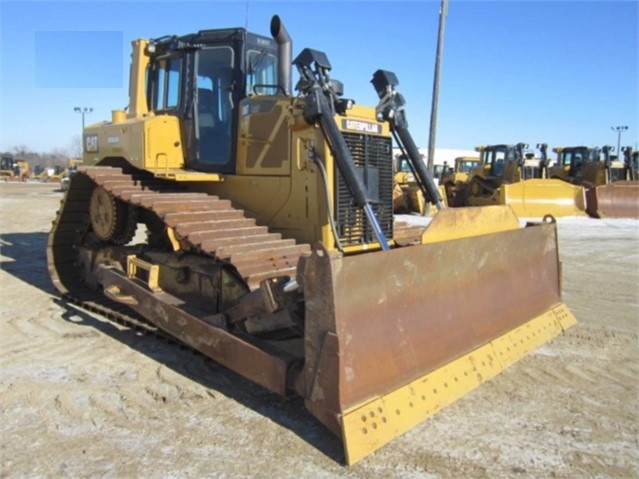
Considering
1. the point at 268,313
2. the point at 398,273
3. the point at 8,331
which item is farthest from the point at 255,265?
the point at 8,331

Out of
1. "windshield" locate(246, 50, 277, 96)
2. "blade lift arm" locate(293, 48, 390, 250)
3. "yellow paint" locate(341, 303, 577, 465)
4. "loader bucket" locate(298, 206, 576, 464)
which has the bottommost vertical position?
"yellow paint" locate(341, 303, 577, 465)

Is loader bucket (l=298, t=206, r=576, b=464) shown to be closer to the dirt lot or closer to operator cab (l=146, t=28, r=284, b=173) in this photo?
the dirt lot

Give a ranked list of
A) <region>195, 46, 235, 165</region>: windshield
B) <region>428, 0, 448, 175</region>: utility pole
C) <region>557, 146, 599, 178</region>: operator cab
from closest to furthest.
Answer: <region>195, 46, 235, 165</region>: windshield < <region>428, 0, 448, 175</region>: utility pole < <region>557, 146, 599, 178</region>: operator cab

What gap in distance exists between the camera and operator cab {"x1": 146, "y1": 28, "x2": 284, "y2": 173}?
587 cm

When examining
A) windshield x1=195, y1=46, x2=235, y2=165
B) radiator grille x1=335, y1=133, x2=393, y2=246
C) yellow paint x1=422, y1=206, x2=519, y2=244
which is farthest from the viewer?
windshield x1=195, y1=46, x2=235, y2=165

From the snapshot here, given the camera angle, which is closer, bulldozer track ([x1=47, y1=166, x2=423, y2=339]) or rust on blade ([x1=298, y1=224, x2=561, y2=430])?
rust on blade ([x1=298, y1=224, x2=561, y2=430])

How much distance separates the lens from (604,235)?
14.4 meters

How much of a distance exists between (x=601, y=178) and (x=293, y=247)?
61.6ft

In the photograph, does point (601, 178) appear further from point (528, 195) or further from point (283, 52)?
point (283, 52)

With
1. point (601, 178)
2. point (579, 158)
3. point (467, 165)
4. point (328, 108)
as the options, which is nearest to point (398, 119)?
point (328, 108)

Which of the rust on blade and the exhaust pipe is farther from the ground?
the exhaust pipe

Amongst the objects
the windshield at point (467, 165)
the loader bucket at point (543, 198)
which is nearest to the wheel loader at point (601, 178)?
the loader bucket at point (543, 198)

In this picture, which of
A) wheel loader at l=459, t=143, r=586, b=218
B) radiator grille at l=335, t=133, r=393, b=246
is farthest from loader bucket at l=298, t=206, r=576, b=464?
wheel loader at l=459, t=143, r=586, b=218

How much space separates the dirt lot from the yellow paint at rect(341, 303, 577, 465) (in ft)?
0.25
